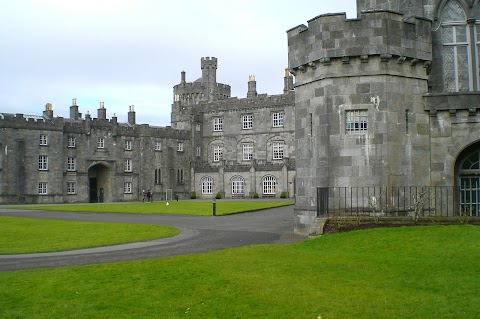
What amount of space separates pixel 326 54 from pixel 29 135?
160 feet

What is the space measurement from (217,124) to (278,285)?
67.4 m

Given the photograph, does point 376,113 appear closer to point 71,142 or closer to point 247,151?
point 71,142

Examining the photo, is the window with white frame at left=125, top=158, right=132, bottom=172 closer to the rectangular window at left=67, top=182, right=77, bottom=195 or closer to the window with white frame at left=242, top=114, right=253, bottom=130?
the rectangular window at left=67, top=182, right=77, bottom=195

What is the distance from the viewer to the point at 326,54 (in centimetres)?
1802

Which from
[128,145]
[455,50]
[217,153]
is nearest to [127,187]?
[128,145]

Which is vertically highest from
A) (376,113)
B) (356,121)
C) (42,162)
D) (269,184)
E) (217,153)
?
(217,153)

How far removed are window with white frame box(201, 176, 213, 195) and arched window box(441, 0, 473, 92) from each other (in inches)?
2141

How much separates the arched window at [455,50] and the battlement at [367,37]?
2.08 m

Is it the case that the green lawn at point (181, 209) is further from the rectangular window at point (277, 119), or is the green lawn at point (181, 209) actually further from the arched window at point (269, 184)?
the rectangular window at point (277, 119)

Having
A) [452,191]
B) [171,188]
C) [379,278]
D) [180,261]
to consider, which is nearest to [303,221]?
[452,191]

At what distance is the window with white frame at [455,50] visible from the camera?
66.4 feet

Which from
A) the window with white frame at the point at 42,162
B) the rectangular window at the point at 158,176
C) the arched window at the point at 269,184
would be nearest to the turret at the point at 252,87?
the arched window at the point at 269,184

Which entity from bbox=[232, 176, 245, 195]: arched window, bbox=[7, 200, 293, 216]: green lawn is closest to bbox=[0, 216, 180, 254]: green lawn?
bbox=[7, 200, 293, 216]: green lawn

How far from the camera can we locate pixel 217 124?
76.7 meters
